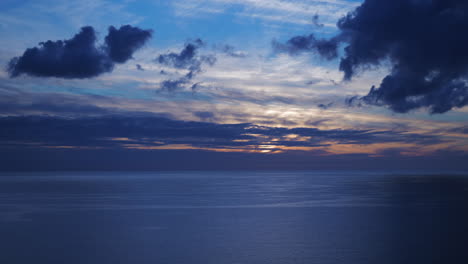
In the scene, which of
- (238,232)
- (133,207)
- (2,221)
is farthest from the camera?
(133,207)

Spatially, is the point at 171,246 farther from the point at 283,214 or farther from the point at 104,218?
the point at 283,214

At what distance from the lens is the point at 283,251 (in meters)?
22.5

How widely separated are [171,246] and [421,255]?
14.3m

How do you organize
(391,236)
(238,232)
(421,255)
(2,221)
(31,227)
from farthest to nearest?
(2,221) → (31,227) → (238,232) → (391,236) → (421,255)

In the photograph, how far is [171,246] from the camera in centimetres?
2409

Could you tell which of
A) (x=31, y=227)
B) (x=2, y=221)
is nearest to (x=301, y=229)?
(x=31, y=227)

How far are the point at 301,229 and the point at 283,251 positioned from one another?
7777 millimetres

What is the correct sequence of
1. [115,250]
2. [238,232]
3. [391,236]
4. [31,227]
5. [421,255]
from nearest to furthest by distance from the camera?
[421,255] → [115,250] → [391,236] → [238,232] → [31,227]

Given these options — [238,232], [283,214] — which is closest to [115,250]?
[238,232]

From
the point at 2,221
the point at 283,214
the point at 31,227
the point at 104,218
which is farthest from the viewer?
the point at 283,214

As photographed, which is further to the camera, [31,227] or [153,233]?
[31,227]

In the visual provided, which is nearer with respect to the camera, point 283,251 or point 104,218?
point 283,251

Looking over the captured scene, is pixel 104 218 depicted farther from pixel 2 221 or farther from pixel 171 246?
pixel 171 246

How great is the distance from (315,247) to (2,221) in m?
26.4
